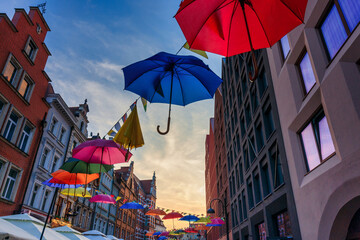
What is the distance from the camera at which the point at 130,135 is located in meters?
7.43

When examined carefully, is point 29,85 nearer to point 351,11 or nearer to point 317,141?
point 317,141

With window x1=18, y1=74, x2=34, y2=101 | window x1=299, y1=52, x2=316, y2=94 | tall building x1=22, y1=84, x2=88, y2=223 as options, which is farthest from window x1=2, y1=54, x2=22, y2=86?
window x1=299, y1=52, x2=316, y2=94

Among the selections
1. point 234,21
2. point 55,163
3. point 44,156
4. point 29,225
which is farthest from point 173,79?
point 55,163

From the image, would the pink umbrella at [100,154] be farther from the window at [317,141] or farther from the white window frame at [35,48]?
the white window frame at [35,48]

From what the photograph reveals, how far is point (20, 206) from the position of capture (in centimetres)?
1767

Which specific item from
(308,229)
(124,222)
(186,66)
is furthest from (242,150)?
(124,222)

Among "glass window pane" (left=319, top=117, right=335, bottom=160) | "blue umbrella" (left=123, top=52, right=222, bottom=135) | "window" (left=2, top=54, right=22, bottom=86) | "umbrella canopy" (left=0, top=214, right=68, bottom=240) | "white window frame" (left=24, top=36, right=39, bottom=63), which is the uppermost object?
"white window frame" (left=24, top=36, right=39, bottom=63)

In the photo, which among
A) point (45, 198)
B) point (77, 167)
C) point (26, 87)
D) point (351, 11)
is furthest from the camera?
point (45, 198)

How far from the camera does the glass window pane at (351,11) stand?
24.4 ft

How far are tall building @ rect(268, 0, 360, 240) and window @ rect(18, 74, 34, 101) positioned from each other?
17.7m

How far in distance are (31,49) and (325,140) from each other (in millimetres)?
21167

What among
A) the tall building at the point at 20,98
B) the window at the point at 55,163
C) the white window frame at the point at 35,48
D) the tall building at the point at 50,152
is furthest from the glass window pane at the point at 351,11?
the window at the point at 55,163

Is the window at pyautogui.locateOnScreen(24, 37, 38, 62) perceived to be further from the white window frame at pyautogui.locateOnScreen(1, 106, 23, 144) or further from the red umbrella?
the red umbrella

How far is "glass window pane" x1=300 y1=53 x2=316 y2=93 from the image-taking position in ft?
34.3
